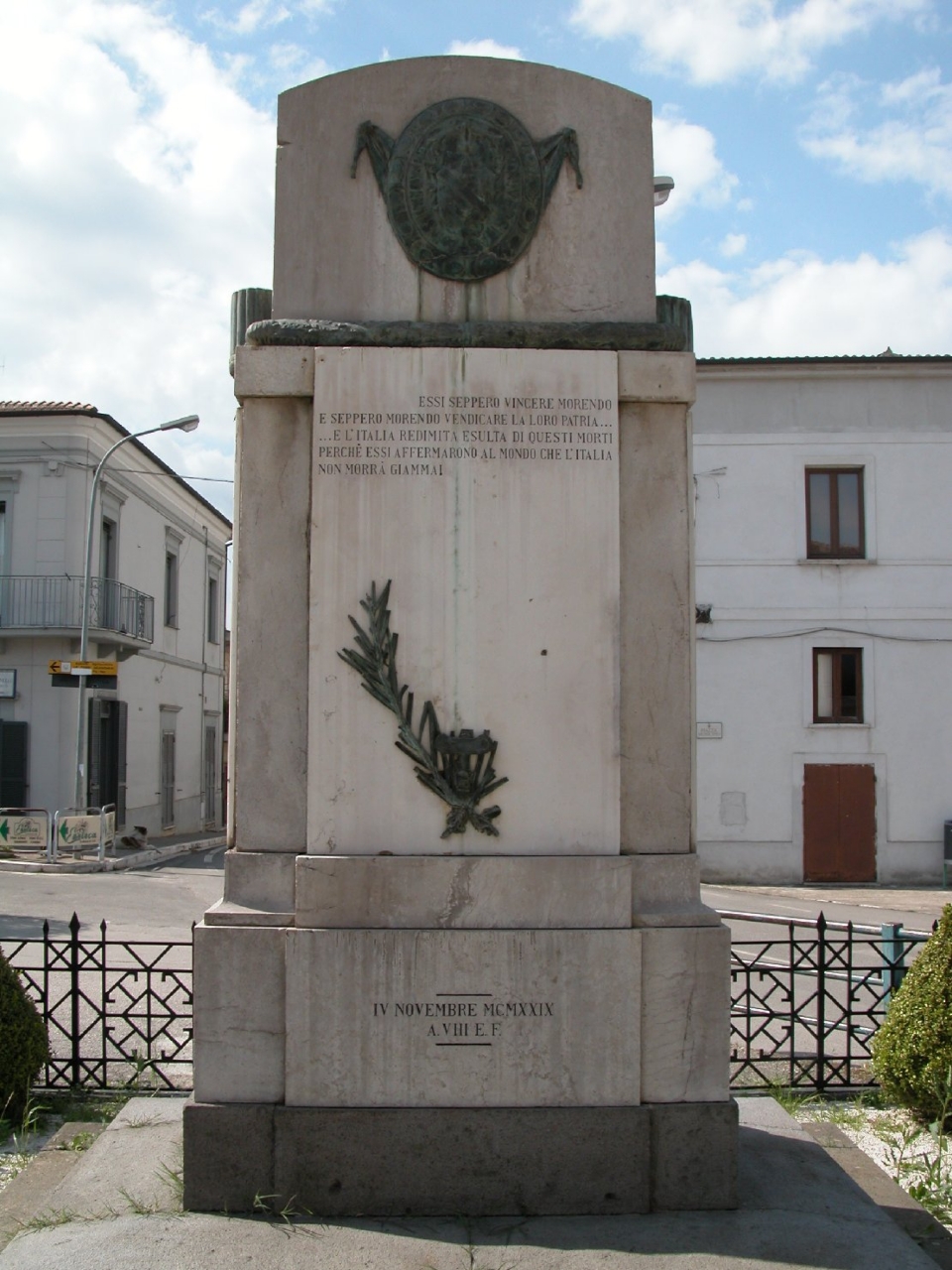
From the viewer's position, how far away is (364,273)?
4609 mm

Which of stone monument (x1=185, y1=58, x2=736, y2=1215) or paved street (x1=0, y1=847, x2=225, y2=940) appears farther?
paved street (x1=0, y1=847, x2=225, y2=940)

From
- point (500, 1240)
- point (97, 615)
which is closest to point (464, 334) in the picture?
point (500, 1240)

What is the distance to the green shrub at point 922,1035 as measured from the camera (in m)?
5.42

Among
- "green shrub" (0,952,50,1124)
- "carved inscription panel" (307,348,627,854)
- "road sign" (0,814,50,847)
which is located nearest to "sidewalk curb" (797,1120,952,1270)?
"carved inscription panel" (307,348,627,854)

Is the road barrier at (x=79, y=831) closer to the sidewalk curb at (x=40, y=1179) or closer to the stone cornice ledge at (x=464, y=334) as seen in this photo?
the sidewalk curb at (x=40, y=1179)

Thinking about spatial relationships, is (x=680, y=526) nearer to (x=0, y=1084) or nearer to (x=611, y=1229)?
(x=611, y=1229)

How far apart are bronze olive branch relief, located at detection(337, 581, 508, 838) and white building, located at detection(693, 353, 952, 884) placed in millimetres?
15556

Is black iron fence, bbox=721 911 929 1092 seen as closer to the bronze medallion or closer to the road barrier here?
the bronze medallion

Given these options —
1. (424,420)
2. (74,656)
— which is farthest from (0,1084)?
(74,656)

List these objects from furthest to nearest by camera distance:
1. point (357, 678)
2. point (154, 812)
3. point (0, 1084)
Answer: point (154, 812) < point (0, 1084) < point (357, 678)

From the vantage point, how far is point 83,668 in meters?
20.4

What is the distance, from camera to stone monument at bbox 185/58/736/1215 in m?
4.21

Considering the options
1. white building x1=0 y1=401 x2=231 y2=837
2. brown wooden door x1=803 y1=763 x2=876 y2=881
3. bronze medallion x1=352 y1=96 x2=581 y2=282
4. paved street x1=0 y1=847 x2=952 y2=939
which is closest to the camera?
bronze medallion x1=352 y1=96 x2=581 y2=282

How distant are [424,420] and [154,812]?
26.3 metres
